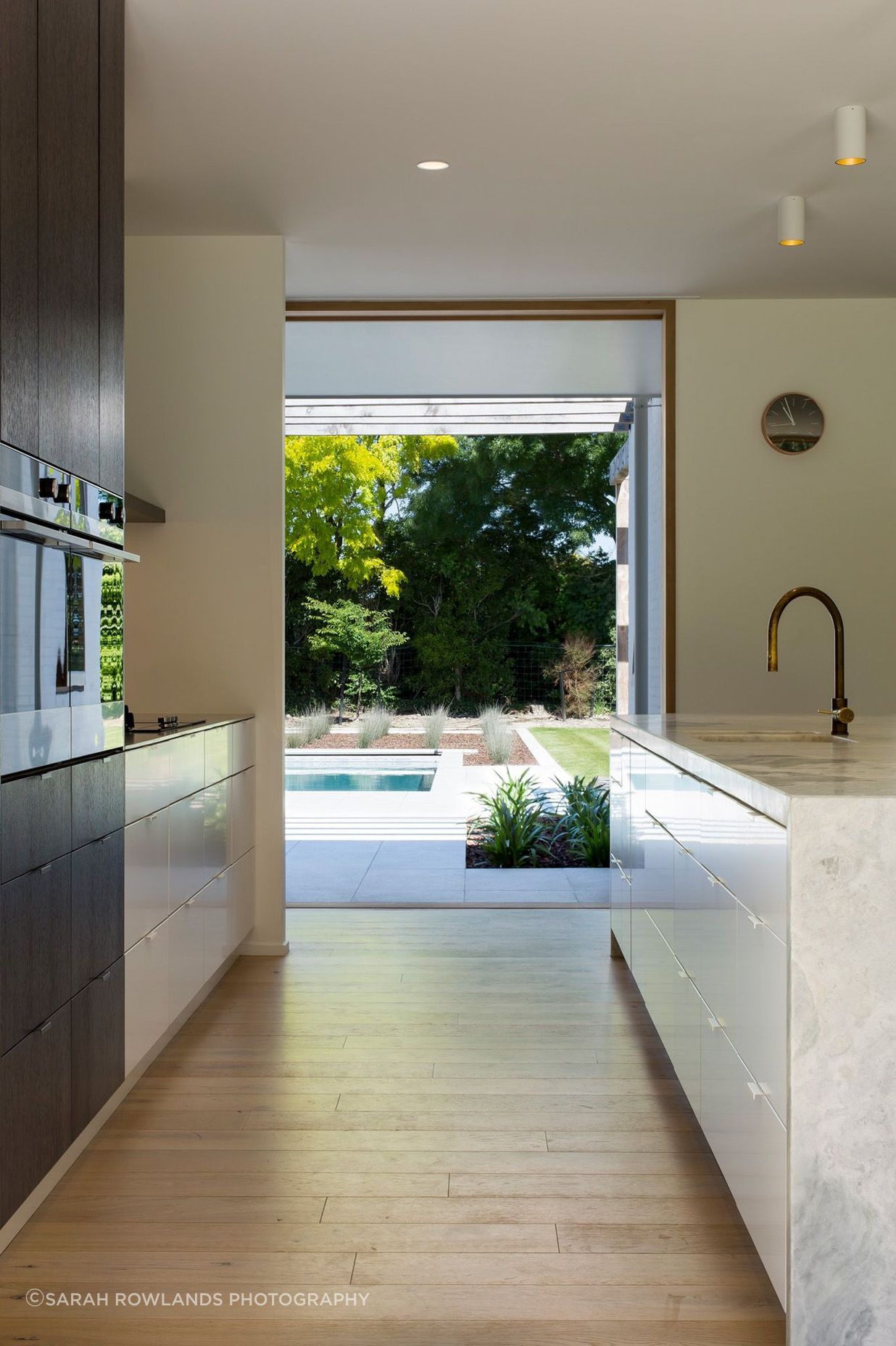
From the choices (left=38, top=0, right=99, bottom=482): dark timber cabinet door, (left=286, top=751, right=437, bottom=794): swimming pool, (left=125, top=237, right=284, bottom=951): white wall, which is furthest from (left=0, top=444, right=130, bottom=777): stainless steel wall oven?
(left=286, top=751, right=437, bottom=794): swimming pool

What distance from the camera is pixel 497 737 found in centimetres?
1121

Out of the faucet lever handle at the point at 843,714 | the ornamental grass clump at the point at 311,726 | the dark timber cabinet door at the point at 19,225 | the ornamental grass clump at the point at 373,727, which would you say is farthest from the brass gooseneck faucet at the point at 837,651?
the ornamental grass clump at the point at 311,726

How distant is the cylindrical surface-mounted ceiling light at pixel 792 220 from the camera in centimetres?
379

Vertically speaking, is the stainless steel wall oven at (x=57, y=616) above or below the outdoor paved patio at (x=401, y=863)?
A: above

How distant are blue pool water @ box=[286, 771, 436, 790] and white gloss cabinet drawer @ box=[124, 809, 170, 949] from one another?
7.28 metres

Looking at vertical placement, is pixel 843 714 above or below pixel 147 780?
above

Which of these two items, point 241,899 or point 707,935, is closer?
point 707,935

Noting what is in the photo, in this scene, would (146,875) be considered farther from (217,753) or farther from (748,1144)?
(748,1144)

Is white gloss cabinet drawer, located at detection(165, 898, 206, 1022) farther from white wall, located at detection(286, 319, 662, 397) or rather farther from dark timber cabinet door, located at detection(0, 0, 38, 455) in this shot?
white wall, located at detection(286, 319, 662, 397)

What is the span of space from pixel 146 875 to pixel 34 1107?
0.79 meters

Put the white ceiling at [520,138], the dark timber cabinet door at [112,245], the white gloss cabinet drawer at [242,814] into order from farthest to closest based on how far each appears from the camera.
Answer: the white gloss cabinet drawer at [242,814] → the white ceiling at [520,138] → the dark timber cabinet door at [112,245]

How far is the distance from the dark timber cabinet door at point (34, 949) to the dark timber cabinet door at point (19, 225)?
80cm

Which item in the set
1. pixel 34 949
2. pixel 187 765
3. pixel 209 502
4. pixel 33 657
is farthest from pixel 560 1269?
pixel 209 502

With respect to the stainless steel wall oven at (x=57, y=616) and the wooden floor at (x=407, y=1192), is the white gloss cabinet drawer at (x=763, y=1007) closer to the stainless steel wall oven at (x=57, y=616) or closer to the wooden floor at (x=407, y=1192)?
the wooden floor at (x=407, y=1192)
